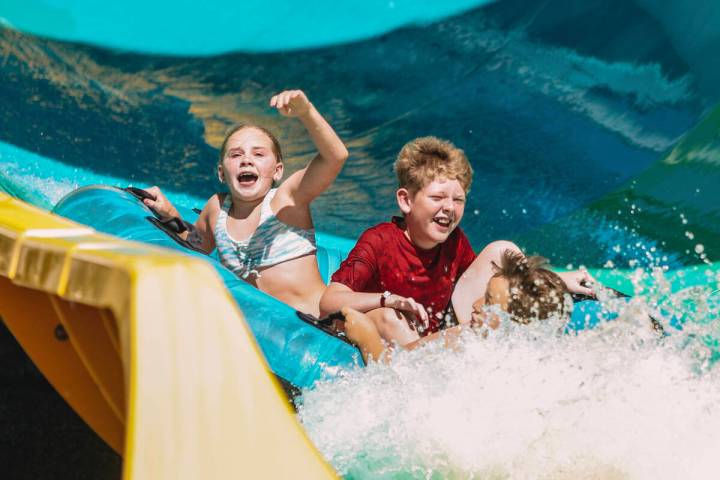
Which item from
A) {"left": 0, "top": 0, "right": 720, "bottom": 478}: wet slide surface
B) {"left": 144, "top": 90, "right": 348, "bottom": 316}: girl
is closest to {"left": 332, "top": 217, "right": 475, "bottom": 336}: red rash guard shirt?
{"left": 144, "top": 90, "right": 348, "bottom": 316}: girl

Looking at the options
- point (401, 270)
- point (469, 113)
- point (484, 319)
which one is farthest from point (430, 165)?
point (469, 113)

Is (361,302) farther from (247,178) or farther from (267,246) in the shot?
(247,178)

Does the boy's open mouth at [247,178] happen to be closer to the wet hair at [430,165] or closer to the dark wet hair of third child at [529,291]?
the wet hair at [430,165]

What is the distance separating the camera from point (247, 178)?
2312 millimetres

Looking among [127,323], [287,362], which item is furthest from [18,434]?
[127,323]

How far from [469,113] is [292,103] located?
173cm

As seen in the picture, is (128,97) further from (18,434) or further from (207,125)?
(18,434)

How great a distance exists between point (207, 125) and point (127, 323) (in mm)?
2968

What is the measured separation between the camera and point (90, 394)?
1573mm

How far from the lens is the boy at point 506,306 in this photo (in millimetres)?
1691

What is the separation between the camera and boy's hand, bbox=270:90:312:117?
1989mm

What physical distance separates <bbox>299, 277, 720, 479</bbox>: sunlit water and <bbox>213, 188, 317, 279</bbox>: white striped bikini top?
678 mm

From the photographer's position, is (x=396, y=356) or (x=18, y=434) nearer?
(x=396, y=356)

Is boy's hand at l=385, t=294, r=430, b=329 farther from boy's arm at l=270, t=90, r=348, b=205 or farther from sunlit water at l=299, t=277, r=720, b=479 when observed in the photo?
boy's arm at l=270, t=90, r=348, b=205
